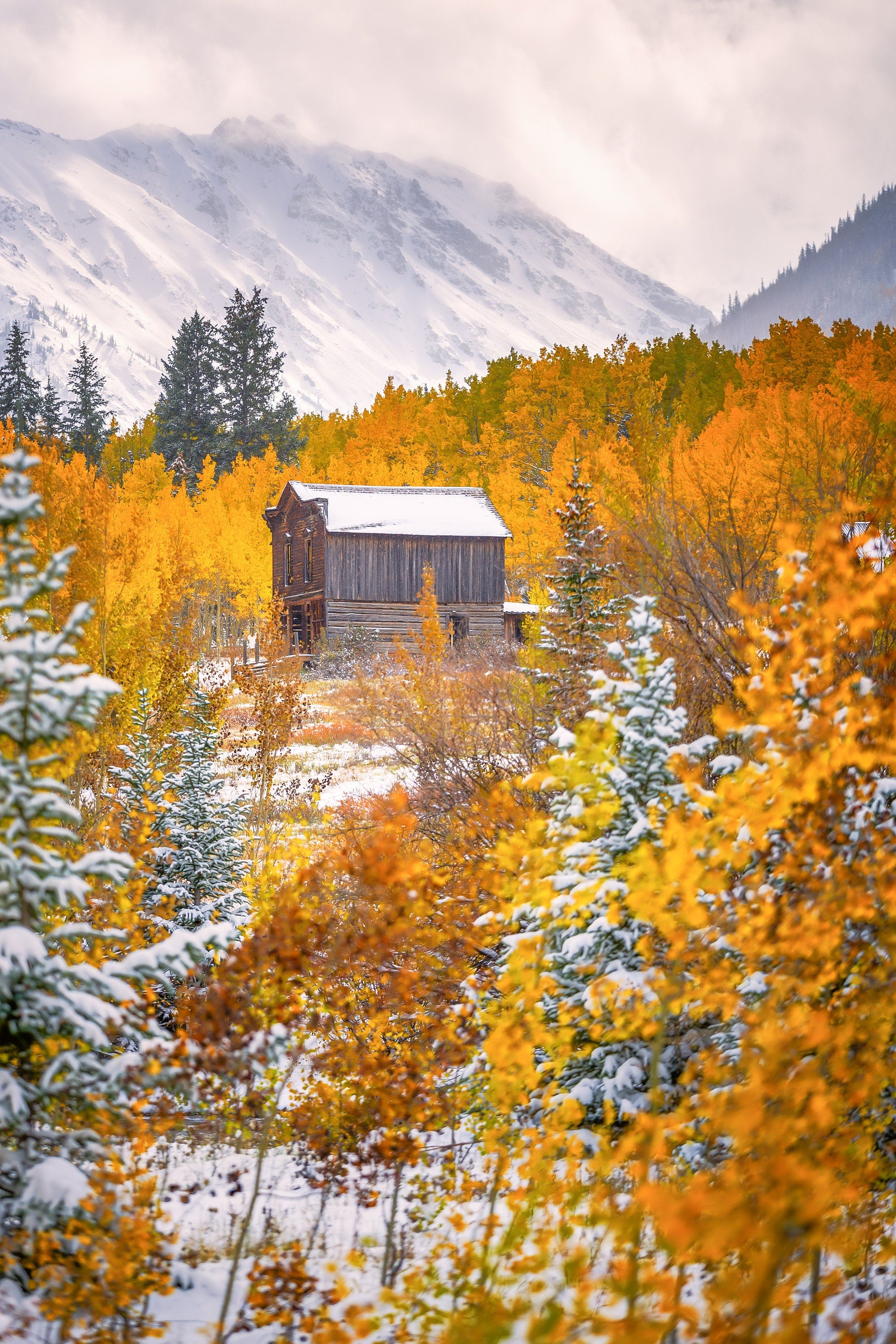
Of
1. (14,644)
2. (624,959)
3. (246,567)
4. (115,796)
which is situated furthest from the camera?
(246,567)

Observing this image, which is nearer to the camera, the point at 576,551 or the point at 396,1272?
the point at 396,1272

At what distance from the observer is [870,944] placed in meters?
5.02

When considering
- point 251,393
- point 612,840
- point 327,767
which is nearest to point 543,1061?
point 612,840

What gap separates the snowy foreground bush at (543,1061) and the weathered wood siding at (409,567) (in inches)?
1132

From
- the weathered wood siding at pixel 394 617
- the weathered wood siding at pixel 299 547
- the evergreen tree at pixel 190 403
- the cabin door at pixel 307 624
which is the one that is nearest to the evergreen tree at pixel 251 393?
the evergreen tree at pixel 190 403

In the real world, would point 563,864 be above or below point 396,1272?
above

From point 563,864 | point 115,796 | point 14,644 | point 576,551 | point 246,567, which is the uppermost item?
point 246,567

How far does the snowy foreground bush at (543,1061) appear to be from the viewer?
4035 millimetres

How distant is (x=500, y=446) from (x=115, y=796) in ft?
137

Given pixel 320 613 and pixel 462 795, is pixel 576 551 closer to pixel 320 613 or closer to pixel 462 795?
pixel 462 795

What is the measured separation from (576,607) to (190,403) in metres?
49.8

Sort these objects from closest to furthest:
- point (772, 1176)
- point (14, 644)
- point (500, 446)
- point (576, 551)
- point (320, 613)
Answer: point (772, 1176), point (14, 644), point (576, 551), point (320, 613), point (500, 446)

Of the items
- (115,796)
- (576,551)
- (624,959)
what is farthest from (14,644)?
(576,551)

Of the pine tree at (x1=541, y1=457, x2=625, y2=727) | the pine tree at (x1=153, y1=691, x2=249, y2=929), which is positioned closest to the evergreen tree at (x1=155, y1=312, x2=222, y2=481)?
the pine tree at (x1=541, y1=457, x2=625, y2=727)
